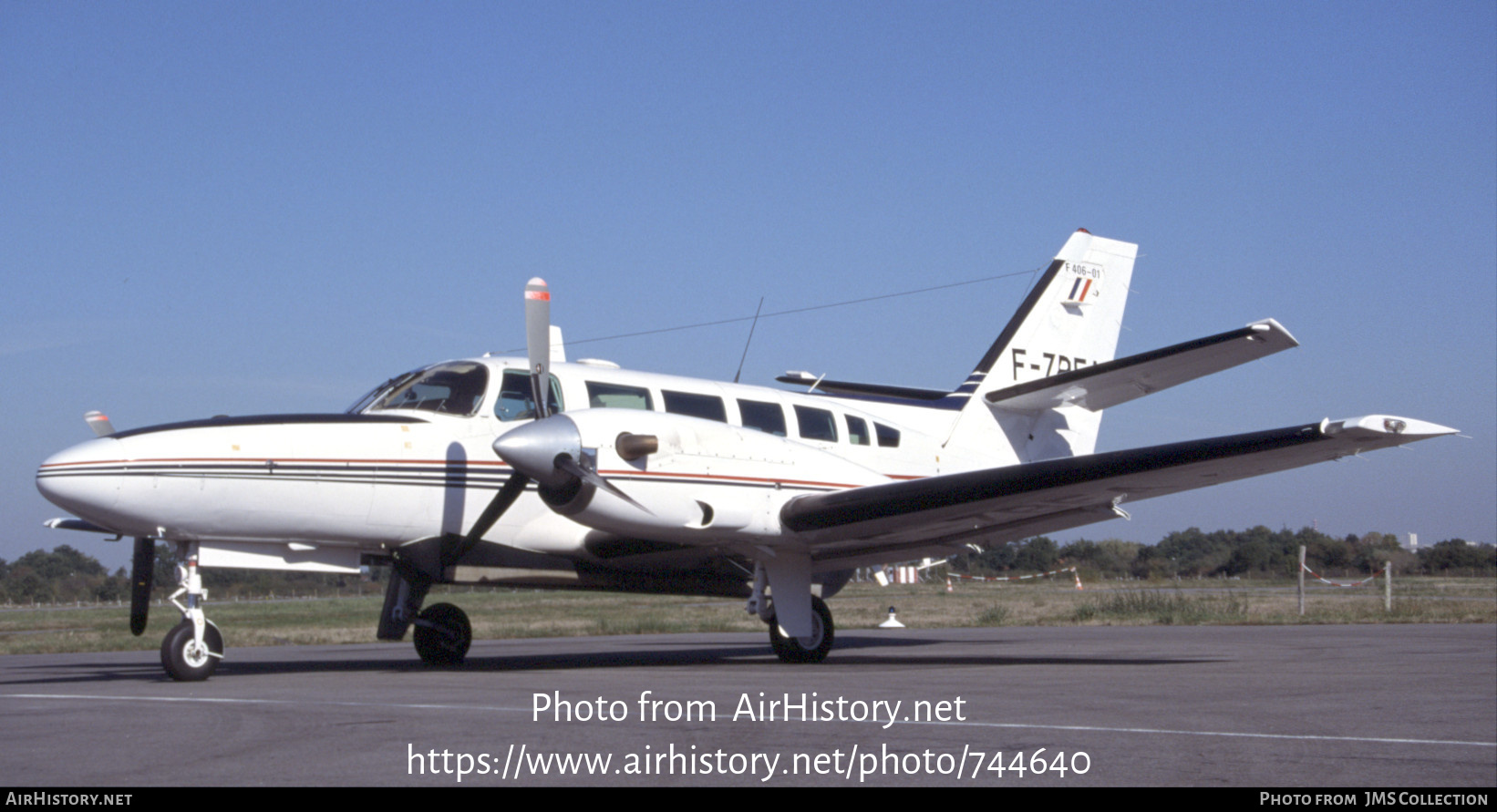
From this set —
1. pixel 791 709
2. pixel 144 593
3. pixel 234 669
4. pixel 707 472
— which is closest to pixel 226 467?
pixel 144 593

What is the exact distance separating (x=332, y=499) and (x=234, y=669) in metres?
2.94

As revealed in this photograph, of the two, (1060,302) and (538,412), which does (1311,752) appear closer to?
(538,412)

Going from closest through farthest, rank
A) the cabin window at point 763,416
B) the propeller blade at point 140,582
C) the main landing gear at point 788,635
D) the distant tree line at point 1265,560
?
the propeller blade at point 140,582 → the main landing gear at point 788,635 → the cabin window at point 763,416 → the distant tree line at point 1265,560

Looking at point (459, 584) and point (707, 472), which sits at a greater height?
point (707, 472)

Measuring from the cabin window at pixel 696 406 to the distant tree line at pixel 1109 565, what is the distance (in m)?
41.5

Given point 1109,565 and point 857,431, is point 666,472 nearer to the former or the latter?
point 857,431

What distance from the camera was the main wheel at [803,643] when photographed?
13.1m

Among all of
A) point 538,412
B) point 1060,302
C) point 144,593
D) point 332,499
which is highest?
point 1060,302

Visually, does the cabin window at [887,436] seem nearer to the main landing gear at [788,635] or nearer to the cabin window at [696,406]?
the main landing gear at [788,635]

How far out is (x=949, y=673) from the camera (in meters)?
11.0

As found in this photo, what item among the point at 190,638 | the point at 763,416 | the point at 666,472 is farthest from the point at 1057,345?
the point at 190,638

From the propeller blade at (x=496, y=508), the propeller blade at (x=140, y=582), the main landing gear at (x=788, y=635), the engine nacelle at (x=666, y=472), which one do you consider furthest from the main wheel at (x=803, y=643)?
the propeller blade at (x=140, y=582)

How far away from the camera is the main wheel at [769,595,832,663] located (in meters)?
13.1
